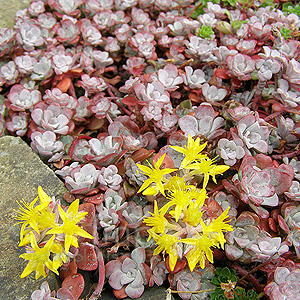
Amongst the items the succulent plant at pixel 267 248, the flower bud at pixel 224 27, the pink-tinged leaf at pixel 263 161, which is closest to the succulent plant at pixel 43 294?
the succulent plant at pixel 267 248

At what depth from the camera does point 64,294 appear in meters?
1.20

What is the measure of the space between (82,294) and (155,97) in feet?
3.37

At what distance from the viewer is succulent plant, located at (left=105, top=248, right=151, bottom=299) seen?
4.28 ft

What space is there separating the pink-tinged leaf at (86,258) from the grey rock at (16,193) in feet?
0.41

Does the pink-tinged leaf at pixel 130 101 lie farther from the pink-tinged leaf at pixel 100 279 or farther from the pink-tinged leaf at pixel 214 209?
the pink-tinged leaf at pixel 100 279

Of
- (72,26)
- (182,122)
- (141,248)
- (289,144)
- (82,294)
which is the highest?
(72,26)

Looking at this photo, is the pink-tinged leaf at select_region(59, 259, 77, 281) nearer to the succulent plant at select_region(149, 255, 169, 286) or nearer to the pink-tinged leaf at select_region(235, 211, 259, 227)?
the succulent plant at select_region(149, 255, 169, 286)

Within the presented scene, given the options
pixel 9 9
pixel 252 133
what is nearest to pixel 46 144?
pixel 252 133

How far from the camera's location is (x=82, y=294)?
1320mm

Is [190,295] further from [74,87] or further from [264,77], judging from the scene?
[74,87]

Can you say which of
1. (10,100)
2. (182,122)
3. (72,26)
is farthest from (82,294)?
(72,26)

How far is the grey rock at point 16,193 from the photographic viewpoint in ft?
4.17

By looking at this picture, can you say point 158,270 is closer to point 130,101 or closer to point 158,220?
point 158,220

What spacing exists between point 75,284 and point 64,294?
0.18ft
